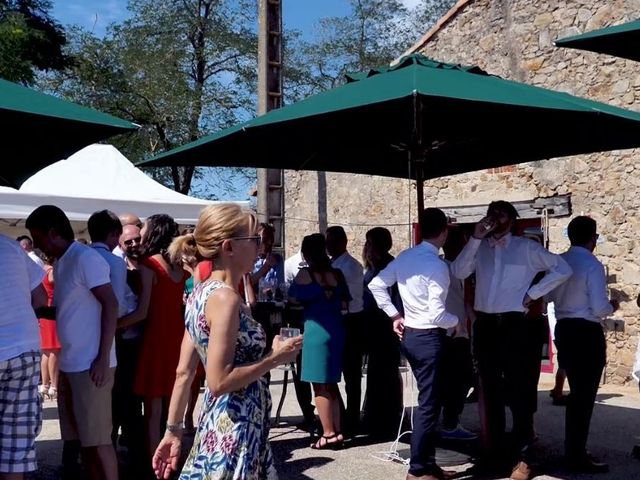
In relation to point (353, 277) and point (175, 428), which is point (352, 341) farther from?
point (175, 428)

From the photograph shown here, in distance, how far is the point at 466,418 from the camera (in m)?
7.62

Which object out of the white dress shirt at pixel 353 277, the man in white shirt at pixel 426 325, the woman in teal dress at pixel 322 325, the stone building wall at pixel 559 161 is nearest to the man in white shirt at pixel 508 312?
the man in white shirt at pixel 426 325

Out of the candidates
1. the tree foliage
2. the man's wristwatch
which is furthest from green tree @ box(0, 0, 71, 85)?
the man's wristwatch

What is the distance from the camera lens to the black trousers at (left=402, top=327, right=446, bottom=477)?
5.12 meters

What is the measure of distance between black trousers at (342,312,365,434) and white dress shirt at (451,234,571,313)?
1612 millimetres

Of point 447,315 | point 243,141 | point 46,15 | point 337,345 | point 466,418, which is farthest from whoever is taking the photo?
point 46,15

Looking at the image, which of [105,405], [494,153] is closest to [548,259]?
[494,153]

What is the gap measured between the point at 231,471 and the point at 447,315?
2606mm

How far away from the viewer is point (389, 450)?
635 centimetres

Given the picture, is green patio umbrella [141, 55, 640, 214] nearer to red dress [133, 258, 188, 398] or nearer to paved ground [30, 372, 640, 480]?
red dress [133, 258, 188, 398]

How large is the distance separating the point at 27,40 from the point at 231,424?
17.9 meters

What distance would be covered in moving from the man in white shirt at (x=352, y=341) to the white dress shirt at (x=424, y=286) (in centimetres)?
160

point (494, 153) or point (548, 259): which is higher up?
point (494, 153)

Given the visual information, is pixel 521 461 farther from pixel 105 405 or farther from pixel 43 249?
pixel 43 249
